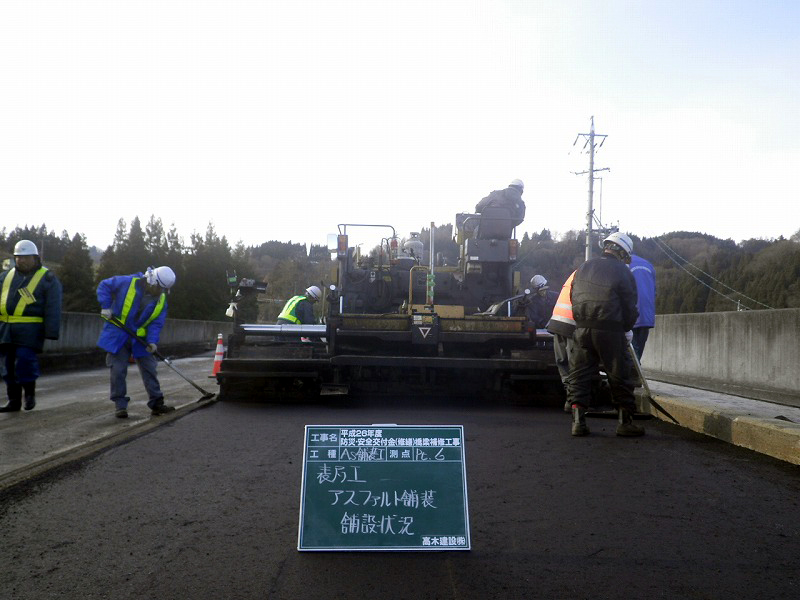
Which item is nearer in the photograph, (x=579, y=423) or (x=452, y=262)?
(x=579, y=423)

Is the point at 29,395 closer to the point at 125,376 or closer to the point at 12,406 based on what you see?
the point at 12,406

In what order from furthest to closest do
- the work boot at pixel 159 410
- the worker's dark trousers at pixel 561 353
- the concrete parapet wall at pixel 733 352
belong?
the concrete parapet wall at pixel 733 352 → the work boot at pixel 159 410 → the worker's dark trousers at pixel 561 353

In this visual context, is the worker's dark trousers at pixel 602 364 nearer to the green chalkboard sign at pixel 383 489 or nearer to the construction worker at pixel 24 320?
the green chalkboard sign at pixel 383 489

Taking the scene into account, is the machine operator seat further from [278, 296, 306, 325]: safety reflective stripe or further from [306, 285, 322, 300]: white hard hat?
[306, 285, 322, 300]: white hard hat

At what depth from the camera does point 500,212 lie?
10930 millimetres

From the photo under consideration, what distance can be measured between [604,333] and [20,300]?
6.81m

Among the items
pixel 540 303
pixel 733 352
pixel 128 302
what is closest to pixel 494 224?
pixel 540 303

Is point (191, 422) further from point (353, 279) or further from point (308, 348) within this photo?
point (353, 279)

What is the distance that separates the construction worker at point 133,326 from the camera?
8.27 meters

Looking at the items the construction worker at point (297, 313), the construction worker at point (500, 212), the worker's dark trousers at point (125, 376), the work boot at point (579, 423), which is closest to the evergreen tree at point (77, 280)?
the construction worker at point (297, 313)

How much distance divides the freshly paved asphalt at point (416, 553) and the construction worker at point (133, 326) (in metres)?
1.32

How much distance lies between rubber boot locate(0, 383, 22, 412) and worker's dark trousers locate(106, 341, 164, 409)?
145 centimetres

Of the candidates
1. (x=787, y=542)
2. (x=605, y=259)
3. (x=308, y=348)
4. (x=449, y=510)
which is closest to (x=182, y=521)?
(x=449, y=510)

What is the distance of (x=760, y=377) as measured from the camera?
1321cm
